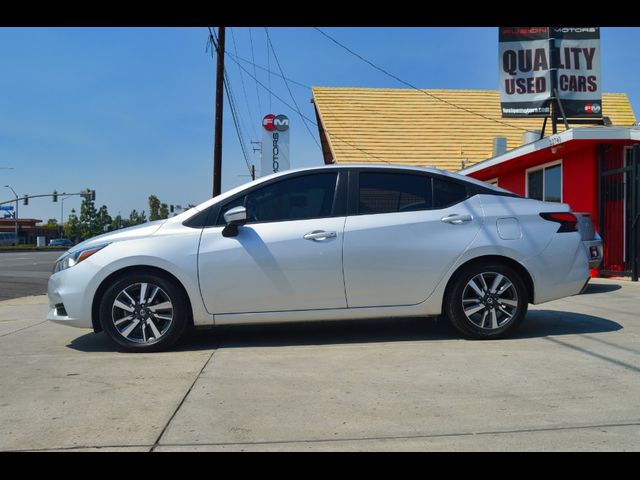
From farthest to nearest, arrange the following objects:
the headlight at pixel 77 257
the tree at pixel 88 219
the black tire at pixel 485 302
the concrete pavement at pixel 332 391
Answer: the tree at pixel 88 219
the black tire at pixel 485 302
the headlight at pixel 77 257
the concrete pavement at pixel 332 391

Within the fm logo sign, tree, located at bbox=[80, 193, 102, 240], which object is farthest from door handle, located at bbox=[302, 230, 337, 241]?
tree, located at bbox=[80, 193, 102, 240]

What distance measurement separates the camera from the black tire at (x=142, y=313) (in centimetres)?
497

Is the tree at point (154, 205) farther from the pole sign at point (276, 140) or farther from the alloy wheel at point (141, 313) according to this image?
the alloy wheel at point (141, 313)

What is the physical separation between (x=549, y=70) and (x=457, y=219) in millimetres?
9102

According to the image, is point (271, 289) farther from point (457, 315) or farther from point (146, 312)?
point (457, 315)

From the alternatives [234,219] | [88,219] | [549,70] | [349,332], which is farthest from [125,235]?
[88,219]

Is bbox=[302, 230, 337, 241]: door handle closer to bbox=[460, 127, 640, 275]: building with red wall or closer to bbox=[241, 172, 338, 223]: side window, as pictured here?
bbox=[241, 172, 338, 223]: side window

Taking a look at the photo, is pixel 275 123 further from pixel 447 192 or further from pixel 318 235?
pixel 318 235

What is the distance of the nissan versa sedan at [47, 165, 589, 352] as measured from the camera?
500 cm

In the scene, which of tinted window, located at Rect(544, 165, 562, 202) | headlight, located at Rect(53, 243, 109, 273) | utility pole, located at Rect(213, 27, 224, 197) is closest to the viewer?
headlight, located at Rect(53, 243, 109, 273)

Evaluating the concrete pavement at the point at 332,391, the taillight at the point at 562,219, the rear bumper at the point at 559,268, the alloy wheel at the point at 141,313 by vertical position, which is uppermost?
the taillight at the point at 562,219

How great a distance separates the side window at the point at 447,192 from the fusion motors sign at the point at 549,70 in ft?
28.4

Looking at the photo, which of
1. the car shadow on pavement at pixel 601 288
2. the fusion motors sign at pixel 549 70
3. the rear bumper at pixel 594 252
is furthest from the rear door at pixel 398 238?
the fusion motors sign at pixel 549 70

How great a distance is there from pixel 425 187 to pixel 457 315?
125 cm
